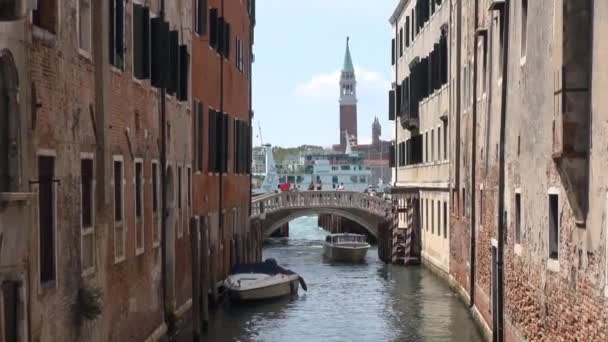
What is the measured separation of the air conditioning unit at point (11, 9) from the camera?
25.7 feet

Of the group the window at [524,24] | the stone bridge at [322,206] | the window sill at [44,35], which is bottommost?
the stone bridge at [322,206]

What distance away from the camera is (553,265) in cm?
1131

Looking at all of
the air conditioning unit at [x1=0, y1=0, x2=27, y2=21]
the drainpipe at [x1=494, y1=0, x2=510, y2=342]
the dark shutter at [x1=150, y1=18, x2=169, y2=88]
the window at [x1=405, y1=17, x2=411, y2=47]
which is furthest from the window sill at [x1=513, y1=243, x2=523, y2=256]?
the window at [x1=405, y1=17, x2=411, y2=47]

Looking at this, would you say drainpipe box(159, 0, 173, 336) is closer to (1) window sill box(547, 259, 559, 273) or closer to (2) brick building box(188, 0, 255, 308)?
(2) brick building box(188, 0, 255, 308)

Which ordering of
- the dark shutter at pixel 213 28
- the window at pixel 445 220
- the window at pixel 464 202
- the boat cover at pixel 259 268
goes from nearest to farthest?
the window at pixel 464 202 < the dark shutter at pixel 213 28 < the boat cover at pixel 259 268 < the window at pixel 445 220

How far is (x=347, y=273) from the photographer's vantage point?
32.7 meters

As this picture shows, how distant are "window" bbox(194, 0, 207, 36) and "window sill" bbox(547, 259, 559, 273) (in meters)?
11.1

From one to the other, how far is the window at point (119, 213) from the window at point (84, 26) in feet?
6.21

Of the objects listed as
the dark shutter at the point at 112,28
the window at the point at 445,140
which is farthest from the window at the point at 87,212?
the window at the point at 445,140

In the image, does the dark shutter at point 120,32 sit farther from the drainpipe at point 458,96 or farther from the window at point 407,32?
the window at point 407,32

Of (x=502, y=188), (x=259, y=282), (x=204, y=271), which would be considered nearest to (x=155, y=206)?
(x=204, y=271)

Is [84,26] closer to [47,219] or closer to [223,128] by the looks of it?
[47,219]

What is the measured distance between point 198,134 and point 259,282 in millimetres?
4428

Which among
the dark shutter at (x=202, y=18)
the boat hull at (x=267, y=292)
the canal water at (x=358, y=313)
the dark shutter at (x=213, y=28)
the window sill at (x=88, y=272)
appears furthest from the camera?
the boat hull at (x=267, y=292)
